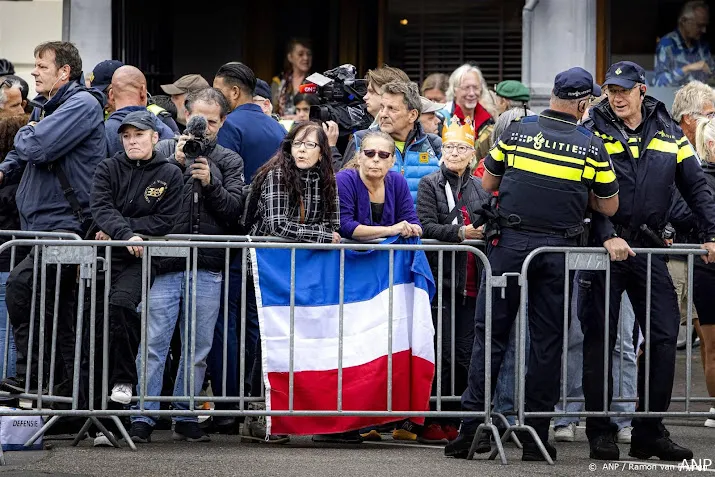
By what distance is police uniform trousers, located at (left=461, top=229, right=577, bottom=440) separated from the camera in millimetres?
8453

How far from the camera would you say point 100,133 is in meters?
9.44

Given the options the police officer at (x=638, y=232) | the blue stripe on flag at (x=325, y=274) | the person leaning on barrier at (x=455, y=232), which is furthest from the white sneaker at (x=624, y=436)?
the blue stripe on flag at (x=325, y=274)

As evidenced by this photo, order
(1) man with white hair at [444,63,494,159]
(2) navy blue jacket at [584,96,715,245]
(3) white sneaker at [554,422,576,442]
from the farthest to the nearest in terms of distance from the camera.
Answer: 1. (1) man with white hair at [444,63,494,159]
2. (3) white sneaker at [554,422,576,442]
3. (2) navy blue jacket at [584,96,715,245]

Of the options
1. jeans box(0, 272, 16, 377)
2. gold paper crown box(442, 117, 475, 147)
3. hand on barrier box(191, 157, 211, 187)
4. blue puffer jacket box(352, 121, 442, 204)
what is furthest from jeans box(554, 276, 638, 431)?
jeans box(0, 272, 16, 377)

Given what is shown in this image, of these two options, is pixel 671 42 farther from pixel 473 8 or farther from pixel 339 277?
pixel 339 277

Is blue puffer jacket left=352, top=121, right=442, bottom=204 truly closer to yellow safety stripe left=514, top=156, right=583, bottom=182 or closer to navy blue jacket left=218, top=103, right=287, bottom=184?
navy blue jacket left=218, top=103, right=287, bottom=184

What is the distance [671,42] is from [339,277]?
24.2 ft

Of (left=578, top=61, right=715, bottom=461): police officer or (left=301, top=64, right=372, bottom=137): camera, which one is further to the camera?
(left=301, top=64, right=372, bottom=137): camera

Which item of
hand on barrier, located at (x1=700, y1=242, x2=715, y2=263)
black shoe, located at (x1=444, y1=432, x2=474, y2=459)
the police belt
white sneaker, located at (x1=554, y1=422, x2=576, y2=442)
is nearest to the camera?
the police belt

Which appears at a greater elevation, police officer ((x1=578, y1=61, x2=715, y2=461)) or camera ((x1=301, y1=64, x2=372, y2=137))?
camera ((x1=301, y1=64, x2=372, y2=137))

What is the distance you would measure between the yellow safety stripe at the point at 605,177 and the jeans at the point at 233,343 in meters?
2.25

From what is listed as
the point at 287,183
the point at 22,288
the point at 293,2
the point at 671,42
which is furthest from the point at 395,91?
the point at 293,2

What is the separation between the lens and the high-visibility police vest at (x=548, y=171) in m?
8.31

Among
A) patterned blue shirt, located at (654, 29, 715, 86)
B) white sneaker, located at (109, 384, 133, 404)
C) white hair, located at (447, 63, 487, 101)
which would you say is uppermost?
patterned blue shirt, located at (654, 29, 715, 86)
